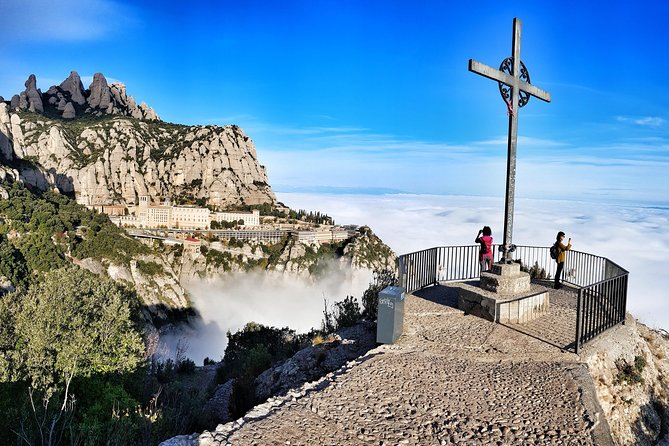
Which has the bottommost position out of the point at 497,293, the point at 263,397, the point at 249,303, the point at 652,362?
the point at 249,303

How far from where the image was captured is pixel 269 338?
19781mm

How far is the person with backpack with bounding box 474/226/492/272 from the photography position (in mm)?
9688

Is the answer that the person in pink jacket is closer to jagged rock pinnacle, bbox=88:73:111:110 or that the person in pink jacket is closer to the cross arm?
the cross arm

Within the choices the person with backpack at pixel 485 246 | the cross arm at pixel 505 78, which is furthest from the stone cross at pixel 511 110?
the person with backpack at pixel 485 246

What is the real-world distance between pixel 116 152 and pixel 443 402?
116302mm

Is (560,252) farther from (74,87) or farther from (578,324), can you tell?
(74,87)

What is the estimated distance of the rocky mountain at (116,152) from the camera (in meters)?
100

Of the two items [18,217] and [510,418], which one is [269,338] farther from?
[18,217]

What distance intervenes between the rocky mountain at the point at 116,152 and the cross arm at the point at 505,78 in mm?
99145

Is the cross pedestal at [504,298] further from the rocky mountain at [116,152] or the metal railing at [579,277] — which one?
the rocky mountain at [116,152]

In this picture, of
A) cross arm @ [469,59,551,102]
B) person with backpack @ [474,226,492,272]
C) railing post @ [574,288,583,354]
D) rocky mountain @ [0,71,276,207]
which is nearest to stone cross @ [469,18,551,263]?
cross arm @ [469,59,551,102]

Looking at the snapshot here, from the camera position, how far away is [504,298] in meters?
7.89

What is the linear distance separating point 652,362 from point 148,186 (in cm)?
11562

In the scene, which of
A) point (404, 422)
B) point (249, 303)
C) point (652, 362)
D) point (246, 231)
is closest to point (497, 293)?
point (652, 362)
